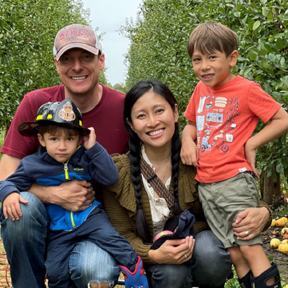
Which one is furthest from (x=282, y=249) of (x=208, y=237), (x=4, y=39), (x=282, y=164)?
(x=4, y=39)

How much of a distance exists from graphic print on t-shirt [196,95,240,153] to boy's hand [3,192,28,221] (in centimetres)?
103

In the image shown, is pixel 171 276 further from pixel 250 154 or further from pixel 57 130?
pixel 57 130

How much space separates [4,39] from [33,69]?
191 centimetres

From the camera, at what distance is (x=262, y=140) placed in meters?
2.47

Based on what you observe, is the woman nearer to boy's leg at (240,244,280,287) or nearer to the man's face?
A: boy's leg at (240,244,280,287)

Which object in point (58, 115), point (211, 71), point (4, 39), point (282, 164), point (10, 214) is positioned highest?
point (4, 39)

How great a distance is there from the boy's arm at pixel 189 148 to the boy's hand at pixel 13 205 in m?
0.90

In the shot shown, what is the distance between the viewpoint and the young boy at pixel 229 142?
2.44 meters

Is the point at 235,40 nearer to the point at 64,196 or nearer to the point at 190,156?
the point at 190,156

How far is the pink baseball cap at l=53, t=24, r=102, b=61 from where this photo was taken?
275cm

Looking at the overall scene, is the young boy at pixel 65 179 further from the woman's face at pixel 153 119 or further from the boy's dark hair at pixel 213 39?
the boy's dark hair at pixel 213 39

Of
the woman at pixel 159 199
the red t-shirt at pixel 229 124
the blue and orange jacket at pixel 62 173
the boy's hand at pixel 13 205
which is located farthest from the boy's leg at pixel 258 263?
the boy's hand at pixel 13 205

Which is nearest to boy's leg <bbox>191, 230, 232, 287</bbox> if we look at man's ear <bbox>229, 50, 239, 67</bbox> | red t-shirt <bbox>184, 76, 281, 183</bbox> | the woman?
the woman

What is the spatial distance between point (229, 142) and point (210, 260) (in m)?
0.64
